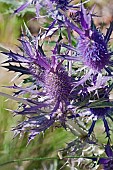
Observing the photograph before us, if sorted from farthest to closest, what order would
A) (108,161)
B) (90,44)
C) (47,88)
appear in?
(108,161) → (47,88) → (90,44)

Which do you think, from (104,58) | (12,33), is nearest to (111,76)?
(104,58)

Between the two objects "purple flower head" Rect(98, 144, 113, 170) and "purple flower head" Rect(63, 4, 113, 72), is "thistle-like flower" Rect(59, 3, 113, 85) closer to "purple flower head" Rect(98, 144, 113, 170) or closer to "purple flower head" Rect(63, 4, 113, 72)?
"purple flower head" Rect(63, 4, 113, 72)

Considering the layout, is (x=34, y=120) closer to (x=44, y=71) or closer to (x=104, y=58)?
(x=44, y=71)

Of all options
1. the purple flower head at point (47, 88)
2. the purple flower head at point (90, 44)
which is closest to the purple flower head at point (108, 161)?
the purple flower head at point (47, 88)

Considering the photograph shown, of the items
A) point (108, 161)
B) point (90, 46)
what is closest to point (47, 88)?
point (90, 46)

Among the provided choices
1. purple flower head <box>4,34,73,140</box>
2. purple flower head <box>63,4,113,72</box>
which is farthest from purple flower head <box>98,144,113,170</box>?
purple flower head <box>63,4,113,72</box>

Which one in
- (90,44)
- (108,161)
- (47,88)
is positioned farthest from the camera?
(108,161)

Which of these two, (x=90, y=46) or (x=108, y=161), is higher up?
(x=90, y=46)

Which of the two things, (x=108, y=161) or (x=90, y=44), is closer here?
(x=90, y=44)

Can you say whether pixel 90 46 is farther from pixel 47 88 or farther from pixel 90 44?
pixel 47 88

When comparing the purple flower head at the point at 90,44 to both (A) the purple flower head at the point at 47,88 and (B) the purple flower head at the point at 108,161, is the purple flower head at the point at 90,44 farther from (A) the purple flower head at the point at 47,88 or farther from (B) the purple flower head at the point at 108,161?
(B) the purple flower head at the point at 108,161

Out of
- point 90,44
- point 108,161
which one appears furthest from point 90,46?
point 108,161
